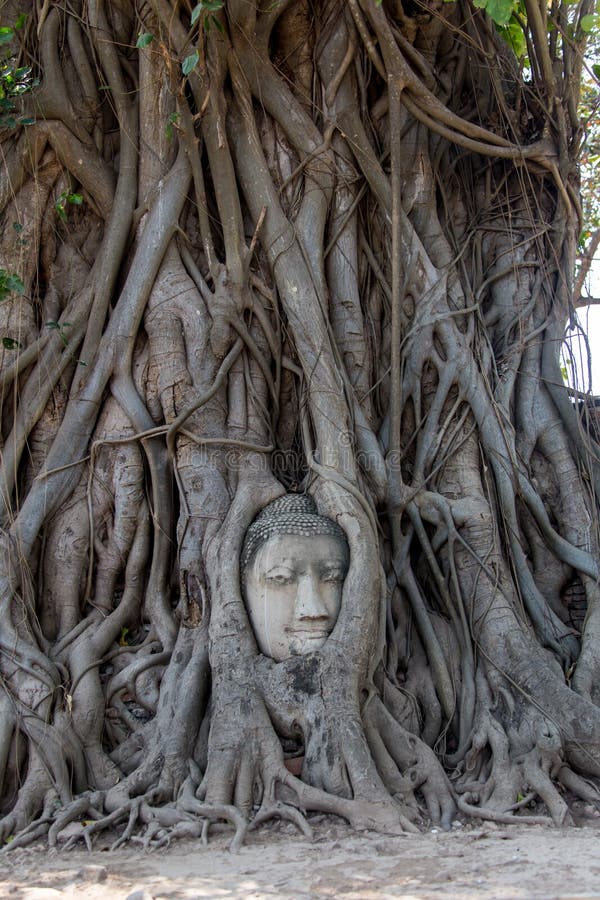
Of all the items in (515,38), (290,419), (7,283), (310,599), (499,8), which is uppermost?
(515,38)

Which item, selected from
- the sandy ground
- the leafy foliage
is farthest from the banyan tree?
the leafy foliage

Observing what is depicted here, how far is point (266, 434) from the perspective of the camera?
4.52 m

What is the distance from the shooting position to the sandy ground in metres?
2.50

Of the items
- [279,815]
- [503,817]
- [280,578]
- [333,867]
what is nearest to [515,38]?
[280,578]

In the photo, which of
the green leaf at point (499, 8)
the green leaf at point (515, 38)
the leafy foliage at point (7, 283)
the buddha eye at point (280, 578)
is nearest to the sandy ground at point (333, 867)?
the buddha eye at point (280, 578)

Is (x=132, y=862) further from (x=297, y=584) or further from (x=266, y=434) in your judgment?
(x=266, y=434)

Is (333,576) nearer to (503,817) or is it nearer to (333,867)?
(503,817)

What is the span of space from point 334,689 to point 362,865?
87 centimetres

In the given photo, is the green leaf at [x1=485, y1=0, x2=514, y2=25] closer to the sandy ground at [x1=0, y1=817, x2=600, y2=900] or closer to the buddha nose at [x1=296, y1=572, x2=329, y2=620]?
the buddha nose at [x1=296, y1=572, x2=329, y2=620]

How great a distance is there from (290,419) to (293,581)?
1.19 m

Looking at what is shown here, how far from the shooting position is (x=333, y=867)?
2.74 meters

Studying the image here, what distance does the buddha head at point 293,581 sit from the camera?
12.2ft

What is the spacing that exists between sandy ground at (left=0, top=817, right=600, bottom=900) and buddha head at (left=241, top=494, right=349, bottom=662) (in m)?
0.75

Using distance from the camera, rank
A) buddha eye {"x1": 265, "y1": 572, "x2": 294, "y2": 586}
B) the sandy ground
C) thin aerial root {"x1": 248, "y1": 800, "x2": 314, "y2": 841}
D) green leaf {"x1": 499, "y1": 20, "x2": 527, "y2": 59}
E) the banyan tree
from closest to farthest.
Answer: the sandy ground → thin aerial root {"x1": 248, "y1": 800, "x2": 314, "y2": 841} → the banyan tree → buddha eye {"x1": 265, "y1": 572, "x2": 294, "y2": 586} → green leaf {"x1": 499, "y1": 20, "x2": 527, "y2": 59}
